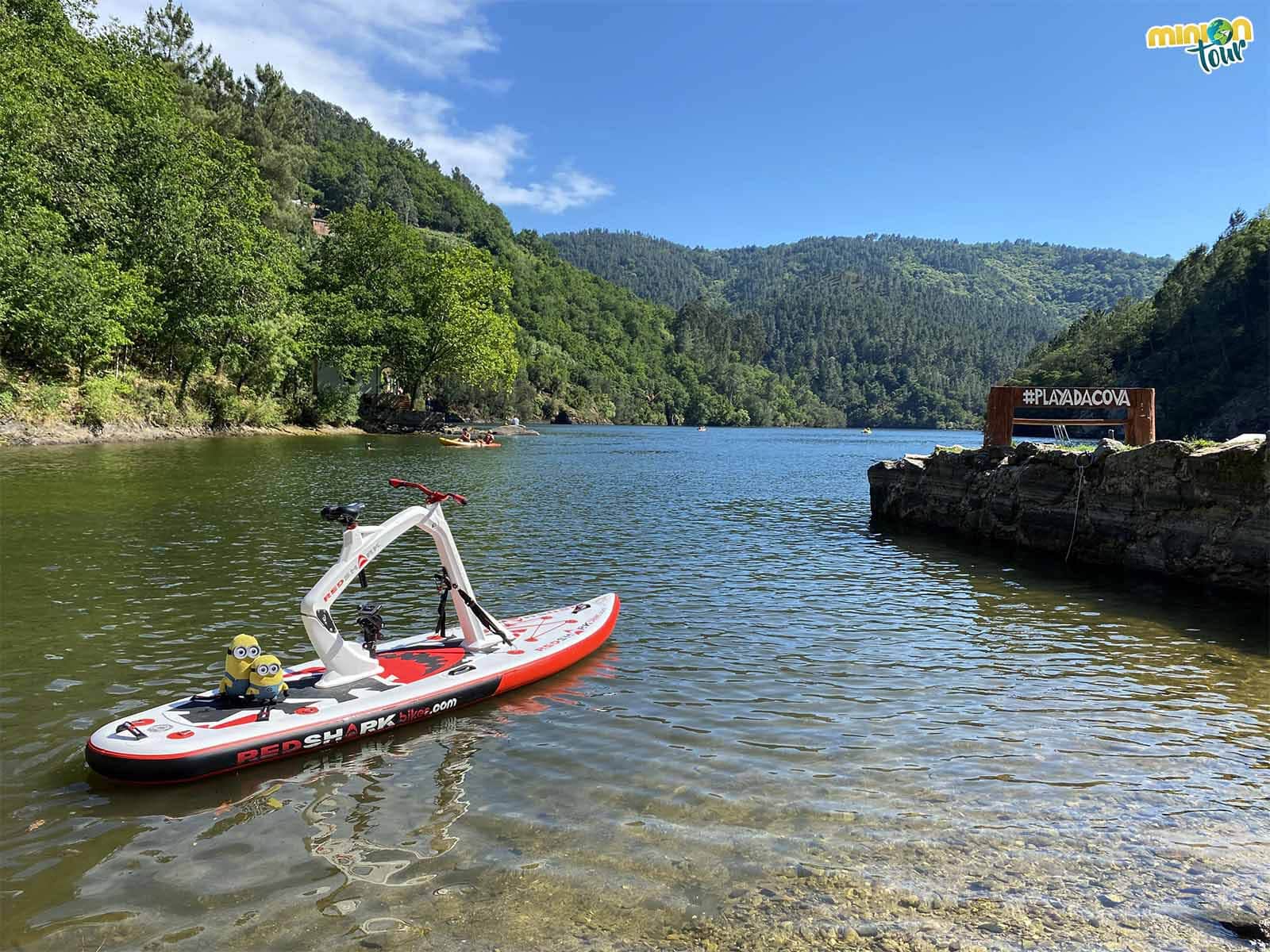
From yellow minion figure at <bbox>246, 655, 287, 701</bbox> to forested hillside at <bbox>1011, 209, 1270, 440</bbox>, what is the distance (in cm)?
8407

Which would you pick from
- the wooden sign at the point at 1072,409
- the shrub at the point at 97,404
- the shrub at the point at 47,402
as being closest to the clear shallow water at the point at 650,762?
the wooden sign at the point at 1072,409

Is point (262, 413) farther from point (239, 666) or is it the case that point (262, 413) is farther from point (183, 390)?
point (239, 666)

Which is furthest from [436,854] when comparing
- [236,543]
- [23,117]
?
[23,117]

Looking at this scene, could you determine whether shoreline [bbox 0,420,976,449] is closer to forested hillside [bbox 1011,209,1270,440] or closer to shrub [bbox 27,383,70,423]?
shrub [bbox 27,383,70,423]

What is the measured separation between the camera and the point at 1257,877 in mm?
6391

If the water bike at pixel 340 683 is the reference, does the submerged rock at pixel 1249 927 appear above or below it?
below

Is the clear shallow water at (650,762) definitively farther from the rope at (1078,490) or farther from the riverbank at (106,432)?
the riverbank at (106,432)

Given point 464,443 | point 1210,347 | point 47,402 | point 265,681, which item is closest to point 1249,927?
point 265,681

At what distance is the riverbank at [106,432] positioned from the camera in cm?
4078

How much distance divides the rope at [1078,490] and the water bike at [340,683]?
613 inches

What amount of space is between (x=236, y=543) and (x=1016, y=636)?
17682 millimetres

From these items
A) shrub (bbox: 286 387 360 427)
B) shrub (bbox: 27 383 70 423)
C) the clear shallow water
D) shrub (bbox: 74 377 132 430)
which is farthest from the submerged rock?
shrub (bbox: 286 387 360 427)

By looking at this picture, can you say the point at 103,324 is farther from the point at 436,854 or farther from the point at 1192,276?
the point at 1192,276

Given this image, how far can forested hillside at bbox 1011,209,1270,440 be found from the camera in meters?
75.1
